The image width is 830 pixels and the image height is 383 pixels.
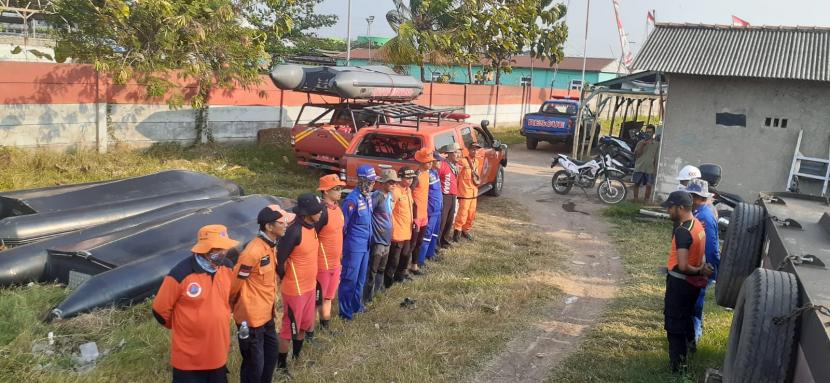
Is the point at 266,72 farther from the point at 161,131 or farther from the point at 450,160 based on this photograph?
the point at 450,160

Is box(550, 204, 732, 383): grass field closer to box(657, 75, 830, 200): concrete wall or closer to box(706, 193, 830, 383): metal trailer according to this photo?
box(706, 193, 830, 383): metal trailer

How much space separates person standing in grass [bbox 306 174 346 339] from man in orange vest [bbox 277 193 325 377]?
13.6 inches

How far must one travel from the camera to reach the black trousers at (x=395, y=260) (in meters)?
7.11

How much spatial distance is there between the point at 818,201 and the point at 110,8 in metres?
10.2

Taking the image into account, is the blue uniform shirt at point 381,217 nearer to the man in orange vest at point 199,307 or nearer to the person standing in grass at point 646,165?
the man in orange vest at point 199,307

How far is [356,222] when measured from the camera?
6.09 meters

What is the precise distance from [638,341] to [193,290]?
4.03 m

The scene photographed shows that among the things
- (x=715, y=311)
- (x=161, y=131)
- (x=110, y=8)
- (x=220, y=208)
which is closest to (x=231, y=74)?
(x=161, y=131)

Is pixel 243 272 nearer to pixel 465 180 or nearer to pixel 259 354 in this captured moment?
pixel 259 354

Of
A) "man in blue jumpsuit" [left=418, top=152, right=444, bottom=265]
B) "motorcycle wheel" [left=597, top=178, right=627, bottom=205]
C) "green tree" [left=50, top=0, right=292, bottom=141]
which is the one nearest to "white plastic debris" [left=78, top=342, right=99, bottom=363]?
"man in blue jumpsuit" [left=418, top=152, right=444, bottom=265]

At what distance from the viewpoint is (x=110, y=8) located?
10.7 meters

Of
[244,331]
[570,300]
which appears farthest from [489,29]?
[244,331]

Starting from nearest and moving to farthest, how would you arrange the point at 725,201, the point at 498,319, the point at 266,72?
the point at 498,319 < the point at 725,201 < the point at 266,72

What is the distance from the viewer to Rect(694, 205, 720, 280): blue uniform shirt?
17.4ft
